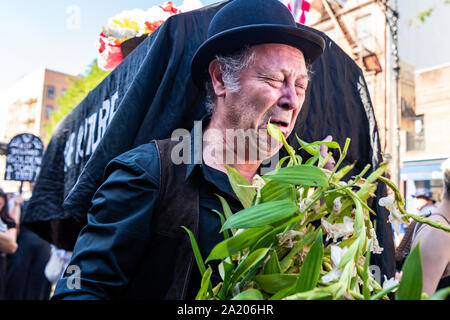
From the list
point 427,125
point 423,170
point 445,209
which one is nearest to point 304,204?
point 445,209

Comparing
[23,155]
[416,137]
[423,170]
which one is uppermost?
[416,137]

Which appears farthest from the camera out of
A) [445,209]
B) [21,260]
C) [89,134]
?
[21,260]

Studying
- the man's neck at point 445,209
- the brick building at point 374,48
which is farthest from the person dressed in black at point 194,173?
the brick building at point 374,48

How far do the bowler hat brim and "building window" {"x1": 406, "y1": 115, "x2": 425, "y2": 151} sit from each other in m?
9.03

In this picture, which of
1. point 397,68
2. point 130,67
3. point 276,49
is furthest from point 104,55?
point 397,68

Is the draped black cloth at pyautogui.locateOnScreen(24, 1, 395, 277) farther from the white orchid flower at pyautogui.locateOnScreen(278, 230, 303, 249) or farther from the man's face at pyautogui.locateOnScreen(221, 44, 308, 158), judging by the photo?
the white orchid flower at pyautogui.locateOnScreen(278, 230, 303, 249)

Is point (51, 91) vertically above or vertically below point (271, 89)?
above

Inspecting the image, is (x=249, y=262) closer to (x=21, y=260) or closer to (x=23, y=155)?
(x=21, y=260)

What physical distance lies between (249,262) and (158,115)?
0.90 metres

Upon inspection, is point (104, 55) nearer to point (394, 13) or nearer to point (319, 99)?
point (319, 99)

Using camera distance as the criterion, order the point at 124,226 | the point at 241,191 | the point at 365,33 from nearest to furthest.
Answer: the point at 241,191 < the point at 124,226 < the point at 365,33

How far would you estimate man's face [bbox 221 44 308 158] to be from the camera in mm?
1052

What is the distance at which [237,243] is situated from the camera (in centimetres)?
51

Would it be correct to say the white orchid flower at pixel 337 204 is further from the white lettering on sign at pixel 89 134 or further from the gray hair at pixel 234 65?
the white lettering on sign at pixel 89 134
